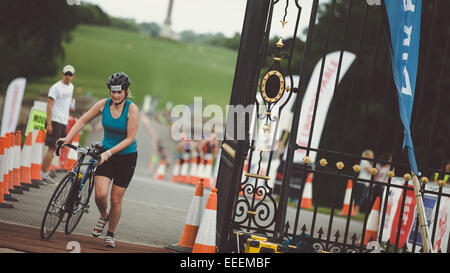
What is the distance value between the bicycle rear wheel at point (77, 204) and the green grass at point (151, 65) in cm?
5185

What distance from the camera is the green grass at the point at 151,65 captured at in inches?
2773

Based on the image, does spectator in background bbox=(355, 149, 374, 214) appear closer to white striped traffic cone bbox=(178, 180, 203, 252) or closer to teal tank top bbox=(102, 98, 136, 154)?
white striped traffic cone bbox=(178, 180, 203, 252)

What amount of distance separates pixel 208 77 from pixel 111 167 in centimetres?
7473

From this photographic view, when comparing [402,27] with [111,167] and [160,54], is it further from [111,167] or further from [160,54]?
[160,54]

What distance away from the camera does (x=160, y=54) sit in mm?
86562

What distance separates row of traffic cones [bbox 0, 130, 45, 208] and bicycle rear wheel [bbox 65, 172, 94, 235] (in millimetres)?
1508

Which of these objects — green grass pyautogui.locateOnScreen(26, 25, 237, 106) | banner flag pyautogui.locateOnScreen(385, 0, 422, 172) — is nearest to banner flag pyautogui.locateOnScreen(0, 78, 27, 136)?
banner flag pyautogui.locateOnScreen(385, 0, 422, 172)

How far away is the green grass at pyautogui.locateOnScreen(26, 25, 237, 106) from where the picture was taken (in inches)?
2773

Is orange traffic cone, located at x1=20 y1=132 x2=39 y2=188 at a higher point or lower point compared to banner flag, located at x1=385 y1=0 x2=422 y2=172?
lower

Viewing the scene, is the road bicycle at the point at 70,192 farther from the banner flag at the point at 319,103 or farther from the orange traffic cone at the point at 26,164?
the banner flag at the point at 319,103

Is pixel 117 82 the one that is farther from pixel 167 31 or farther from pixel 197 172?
pixel 167 31

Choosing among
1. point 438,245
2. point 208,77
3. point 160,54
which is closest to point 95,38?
point 160,54

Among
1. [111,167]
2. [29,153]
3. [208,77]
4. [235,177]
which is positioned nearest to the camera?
[235,177]

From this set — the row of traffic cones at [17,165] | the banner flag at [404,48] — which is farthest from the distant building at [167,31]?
the banner flag at [404,48]
